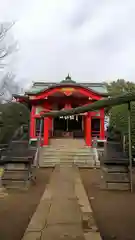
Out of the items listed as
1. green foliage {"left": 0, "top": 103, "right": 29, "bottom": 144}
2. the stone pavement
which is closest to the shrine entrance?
green foliage {"left": 0, "top": 103, "right": 29, "bottom": 144}

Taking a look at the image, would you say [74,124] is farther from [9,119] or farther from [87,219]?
[87,219]

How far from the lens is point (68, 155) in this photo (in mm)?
16766

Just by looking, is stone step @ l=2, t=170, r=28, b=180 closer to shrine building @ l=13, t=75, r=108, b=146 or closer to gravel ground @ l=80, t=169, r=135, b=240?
gravel ground @ l=80, t=169, r=135, b=240

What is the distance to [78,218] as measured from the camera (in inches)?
190

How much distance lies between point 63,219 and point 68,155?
12058 millimetres

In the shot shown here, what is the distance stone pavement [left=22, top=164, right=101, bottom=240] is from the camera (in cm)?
383

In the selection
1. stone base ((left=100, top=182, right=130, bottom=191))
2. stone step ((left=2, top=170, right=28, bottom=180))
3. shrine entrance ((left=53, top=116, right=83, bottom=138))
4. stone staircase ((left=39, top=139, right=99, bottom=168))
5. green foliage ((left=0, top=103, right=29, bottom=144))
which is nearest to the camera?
stone base ((left=100, top=182, right=130, bottom=191))

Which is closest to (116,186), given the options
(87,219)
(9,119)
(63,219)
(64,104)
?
(87,219)

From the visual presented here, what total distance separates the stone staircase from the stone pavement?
8.12 metres

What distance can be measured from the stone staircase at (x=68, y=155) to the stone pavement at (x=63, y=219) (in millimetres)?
8121

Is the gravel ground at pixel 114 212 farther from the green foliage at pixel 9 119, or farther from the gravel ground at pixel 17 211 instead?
the green foliage at pixel 9 119

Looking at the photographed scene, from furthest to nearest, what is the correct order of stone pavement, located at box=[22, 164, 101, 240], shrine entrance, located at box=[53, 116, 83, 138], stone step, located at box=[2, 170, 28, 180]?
shrine entrance, located at box=[53, 116, 83, 138] < stone step, located at box=[2, 170, 28, 180] < stone pavement, located at box=[22, 164, 101, 240]

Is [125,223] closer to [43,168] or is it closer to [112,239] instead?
[112,239]

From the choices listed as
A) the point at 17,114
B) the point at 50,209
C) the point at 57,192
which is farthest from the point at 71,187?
the point at 17,114
